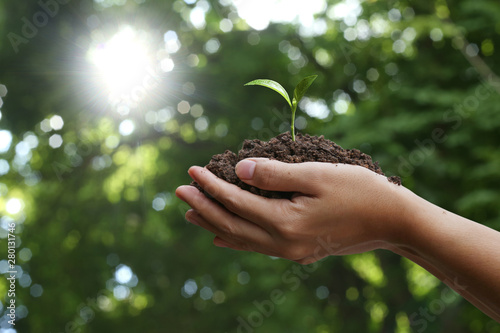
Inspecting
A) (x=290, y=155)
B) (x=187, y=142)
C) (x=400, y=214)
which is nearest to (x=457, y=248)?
(x=400, y=214)

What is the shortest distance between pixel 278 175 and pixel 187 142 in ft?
14.8

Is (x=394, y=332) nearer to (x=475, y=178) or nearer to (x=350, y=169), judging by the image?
(x=475, y=178)

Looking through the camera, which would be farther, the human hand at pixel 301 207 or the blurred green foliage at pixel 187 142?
the blurred green foliage at pixel 187 142

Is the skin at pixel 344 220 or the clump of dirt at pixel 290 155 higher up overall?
the clump of dirt at pixel 290 155

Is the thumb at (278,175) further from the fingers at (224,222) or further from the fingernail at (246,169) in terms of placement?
the fingers at (224,222)

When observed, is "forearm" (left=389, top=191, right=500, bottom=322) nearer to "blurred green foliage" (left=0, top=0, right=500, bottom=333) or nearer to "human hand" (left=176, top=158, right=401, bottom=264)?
"human hand" (left=176, top=158, right=401, bottom=264)

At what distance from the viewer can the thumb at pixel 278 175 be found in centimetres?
135

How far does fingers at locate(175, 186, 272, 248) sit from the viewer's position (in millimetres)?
1435

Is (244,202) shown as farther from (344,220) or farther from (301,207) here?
(344,220)

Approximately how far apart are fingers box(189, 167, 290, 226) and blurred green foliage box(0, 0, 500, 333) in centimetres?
283

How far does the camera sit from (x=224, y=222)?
1.45 meters

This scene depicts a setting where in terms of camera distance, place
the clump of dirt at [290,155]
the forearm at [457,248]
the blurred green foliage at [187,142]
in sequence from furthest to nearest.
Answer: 1. the blurred green foliage at [187,142]
2. the clump of dirt at [290,155]
3. the forearm at [457,248]

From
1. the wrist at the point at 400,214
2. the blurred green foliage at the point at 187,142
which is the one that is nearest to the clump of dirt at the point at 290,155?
the wrist at the point at 400,214

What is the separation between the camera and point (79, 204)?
5.22 m
